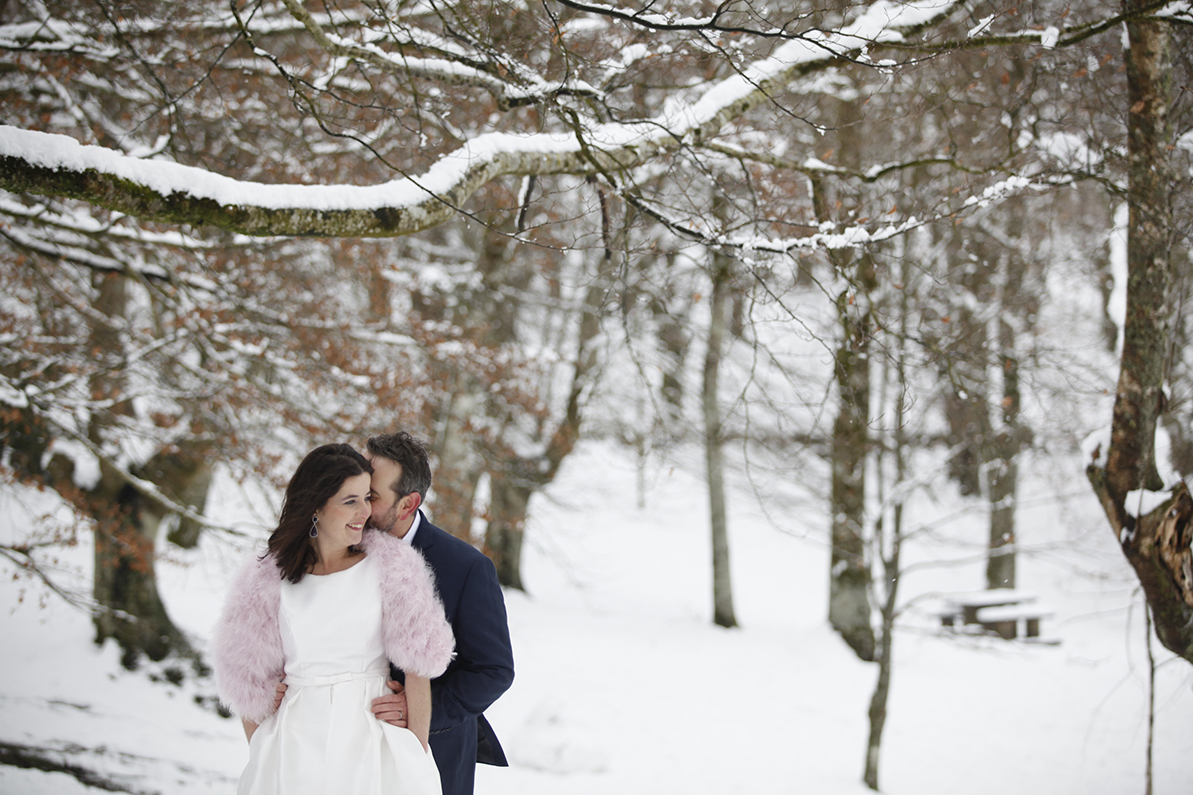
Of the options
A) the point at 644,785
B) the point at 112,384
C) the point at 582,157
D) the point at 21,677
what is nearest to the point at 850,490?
the point at 644,785

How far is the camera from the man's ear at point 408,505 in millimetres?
2463

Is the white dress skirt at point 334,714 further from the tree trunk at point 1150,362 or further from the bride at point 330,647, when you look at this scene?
the tree trunk at point 1150,362

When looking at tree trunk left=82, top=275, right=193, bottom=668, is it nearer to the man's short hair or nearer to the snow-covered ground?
the snow-covered ground

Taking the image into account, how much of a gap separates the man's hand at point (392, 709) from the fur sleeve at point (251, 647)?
1.09 feet

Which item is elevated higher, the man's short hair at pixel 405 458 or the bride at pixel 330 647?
the man's short hair at pixel 405 458

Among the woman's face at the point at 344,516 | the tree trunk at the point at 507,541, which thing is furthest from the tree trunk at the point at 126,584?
the woman's face at the point at 344,516

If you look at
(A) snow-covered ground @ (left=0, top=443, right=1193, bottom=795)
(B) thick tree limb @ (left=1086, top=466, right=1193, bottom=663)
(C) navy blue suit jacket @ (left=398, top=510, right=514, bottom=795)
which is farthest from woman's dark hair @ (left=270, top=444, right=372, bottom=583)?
(B) thick tree limb @ (left=1086, top=466, right=1193, bottom=663)

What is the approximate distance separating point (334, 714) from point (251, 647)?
1.06 ft

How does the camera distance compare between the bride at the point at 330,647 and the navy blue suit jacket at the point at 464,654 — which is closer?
the bride at the point at 330,647

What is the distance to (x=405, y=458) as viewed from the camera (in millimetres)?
2475

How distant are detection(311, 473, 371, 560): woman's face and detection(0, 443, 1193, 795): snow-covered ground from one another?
2.28m

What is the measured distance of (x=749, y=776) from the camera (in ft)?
19.4

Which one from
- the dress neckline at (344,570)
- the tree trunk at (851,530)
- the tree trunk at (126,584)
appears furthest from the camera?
the tree trunk at (851,530)

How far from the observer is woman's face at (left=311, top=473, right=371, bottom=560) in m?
2.22
